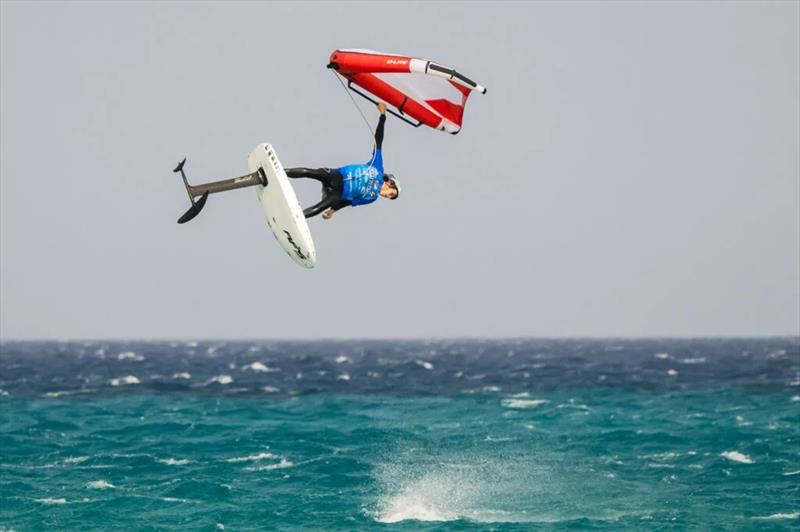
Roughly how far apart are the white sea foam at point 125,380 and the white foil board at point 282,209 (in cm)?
7593

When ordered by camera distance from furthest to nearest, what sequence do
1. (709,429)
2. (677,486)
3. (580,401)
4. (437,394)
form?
1. (437,394)
2. (580,401)
3. (709,429)
4. (677,486)

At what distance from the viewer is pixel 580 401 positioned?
73438mm

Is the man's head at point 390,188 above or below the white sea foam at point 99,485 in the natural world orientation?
above

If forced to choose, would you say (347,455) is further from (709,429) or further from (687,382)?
(687,382)

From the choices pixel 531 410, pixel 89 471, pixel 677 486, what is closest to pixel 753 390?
pixel 531 410

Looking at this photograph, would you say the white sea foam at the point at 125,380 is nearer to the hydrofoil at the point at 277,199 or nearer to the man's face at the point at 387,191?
the man's face at the point at 387,191

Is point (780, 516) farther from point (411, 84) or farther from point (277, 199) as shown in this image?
point (277, 199)

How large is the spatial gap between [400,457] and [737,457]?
591 inches

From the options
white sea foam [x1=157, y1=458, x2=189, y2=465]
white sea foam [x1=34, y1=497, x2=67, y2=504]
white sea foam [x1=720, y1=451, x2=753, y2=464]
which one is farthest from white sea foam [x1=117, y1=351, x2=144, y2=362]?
white sea foam [x1=34, y1=497, x2=67, y2=504]

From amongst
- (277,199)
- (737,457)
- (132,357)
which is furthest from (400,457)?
(132,357)

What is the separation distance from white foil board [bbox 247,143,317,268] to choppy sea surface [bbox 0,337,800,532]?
67.1 feet

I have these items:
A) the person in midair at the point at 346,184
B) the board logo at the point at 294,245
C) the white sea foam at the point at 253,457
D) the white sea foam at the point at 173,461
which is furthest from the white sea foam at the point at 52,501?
the board logo at the point at 294,245

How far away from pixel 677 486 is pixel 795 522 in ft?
20.6

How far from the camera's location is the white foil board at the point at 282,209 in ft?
55.0
